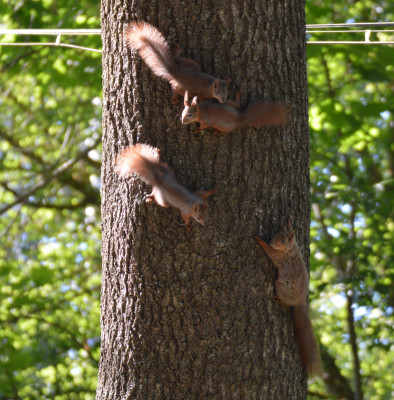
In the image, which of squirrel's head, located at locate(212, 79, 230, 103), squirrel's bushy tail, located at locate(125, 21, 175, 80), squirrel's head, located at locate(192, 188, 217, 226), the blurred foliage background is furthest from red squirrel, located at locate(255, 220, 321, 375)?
the blurred foliage background

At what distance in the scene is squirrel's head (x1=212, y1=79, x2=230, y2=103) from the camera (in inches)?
67.3

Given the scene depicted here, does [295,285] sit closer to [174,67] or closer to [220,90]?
[220,90]

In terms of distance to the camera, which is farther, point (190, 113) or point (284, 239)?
point (284, 239)

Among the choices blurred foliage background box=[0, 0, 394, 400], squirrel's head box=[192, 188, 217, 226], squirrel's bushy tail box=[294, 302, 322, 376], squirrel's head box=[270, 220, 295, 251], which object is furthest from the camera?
blurred foliage background box=[0, 0, 394, 400]

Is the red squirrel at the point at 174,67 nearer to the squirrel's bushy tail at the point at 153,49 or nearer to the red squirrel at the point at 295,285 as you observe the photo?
the squirrel's bushy tail at the point at 153,49

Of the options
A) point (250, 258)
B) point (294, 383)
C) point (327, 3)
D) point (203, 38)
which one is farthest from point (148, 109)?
point (327, 3)

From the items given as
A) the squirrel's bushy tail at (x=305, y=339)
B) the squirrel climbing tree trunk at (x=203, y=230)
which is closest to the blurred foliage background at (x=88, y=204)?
the squirrel climbing tree trunk at (x=203, y=230)

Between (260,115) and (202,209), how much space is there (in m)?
0.35

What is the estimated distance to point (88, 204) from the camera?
716cm

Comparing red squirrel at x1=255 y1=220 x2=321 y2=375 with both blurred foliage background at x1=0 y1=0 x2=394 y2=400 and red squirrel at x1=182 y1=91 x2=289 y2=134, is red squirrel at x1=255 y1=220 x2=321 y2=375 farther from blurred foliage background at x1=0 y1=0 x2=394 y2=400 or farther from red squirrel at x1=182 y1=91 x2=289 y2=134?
blurred foliage background at x1=0 y1=0 x2=394 y2=400

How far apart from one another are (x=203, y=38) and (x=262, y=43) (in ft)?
0.65

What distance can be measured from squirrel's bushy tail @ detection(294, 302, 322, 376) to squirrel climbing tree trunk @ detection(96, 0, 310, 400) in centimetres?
4

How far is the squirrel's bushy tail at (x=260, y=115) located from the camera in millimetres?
1759

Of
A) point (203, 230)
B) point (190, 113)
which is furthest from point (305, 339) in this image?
point (190, 113)
